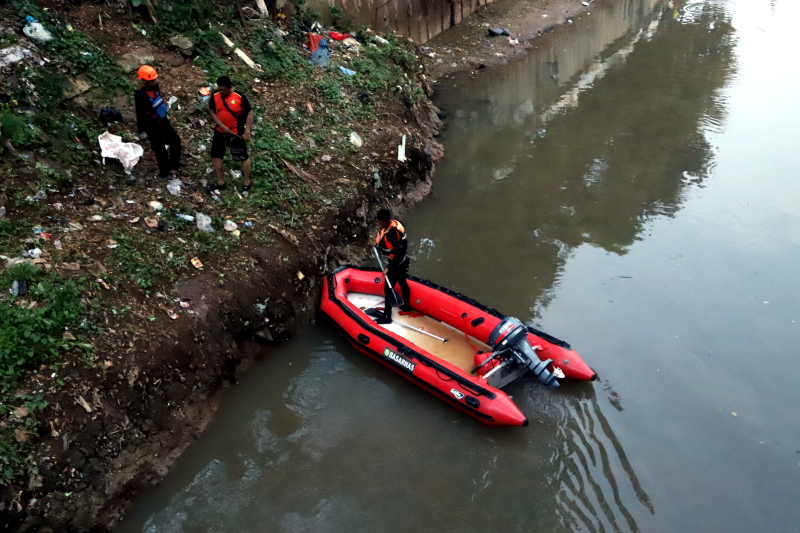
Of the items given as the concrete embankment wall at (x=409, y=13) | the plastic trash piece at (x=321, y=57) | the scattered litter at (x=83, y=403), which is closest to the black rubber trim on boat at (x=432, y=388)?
the scattered litter at (x=83, y=403)

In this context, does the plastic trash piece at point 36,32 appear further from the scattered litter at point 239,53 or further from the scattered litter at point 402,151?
the scattered litter at point 402,151

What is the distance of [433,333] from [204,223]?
2.92 metres

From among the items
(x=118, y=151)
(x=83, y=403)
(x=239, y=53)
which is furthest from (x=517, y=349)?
(x=239, y=53)

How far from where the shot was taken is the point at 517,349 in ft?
18.2

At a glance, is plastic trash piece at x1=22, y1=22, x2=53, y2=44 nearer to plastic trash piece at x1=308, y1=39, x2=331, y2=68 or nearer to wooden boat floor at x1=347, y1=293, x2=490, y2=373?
plastic trash piece at x1=308, y1=39, x2=331, y2=68

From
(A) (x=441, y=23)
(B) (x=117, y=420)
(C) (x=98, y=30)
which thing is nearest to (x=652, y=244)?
(B) (x=117, y=420)

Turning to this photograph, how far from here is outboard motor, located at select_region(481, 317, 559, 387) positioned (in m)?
5.42

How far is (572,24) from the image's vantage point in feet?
52.7

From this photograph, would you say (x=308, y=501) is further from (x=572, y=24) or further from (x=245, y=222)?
(x=572, y=24)

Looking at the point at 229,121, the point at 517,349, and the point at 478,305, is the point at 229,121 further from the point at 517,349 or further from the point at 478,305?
the point at 517,349

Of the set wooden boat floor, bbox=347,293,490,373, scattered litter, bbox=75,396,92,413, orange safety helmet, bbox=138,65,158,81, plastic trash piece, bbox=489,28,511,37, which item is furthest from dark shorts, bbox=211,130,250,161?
plastic trash piece, bbox=489,28,511,37

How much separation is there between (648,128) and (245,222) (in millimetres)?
8282

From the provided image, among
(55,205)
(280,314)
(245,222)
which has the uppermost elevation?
(55,205)

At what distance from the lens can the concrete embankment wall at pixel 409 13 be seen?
11344 mm
